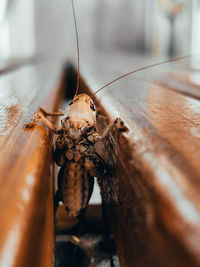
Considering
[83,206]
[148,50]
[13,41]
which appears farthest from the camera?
[13,41]

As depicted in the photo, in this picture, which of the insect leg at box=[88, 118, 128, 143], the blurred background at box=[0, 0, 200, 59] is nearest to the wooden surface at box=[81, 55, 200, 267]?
the insect leg at box=[88, 118, 128, 143]

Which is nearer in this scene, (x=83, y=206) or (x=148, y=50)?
(x=83, y=206)

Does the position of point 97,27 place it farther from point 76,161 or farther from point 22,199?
point 22,199

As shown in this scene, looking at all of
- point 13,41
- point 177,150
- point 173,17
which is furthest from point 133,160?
point 13,41

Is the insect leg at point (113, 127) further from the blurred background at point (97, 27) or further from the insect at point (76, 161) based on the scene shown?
the blurred background at point (97, 27)

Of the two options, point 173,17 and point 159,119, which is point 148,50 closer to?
point 173,17

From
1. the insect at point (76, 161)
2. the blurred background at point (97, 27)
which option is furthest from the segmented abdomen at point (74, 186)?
the blurred background at point (97, 27)
